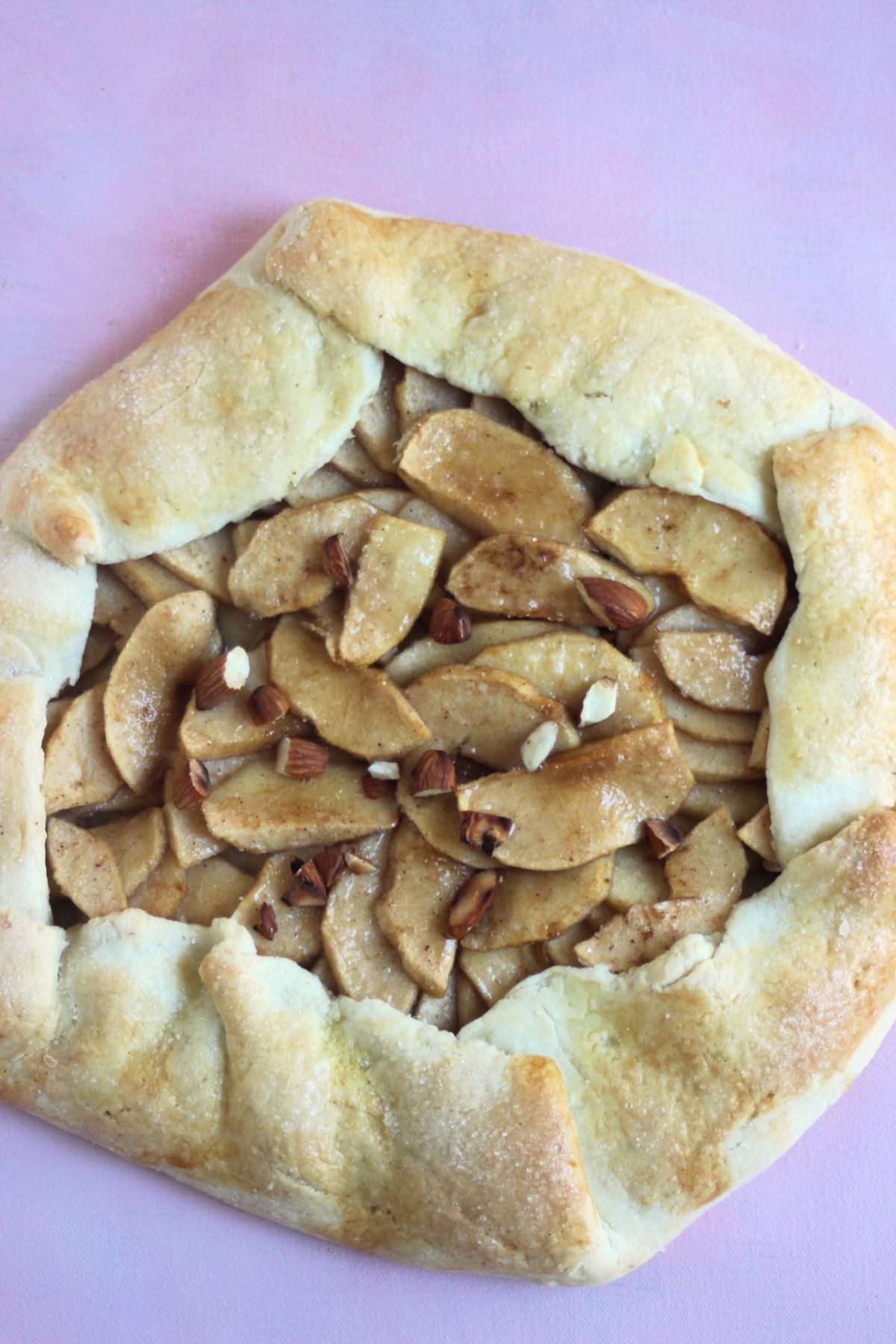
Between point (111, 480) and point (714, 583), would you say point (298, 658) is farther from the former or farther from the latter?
point (714, 583)

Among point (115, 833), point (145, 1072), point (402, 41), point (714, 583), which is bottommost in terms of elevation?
point (145, 1072)

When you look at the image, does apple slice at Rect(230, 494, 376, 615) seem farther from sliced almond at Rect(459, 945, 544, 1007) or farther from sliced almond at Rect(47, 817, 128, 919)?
sliced almond at Rect(459, 945, 544, 1007)

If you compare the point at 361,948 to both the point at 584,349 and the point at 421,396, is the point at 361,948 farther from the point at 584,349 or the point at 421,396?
the point at 584,349

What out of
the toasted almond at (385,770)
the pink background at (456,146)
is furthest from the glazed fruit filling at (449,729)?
the pink background at (456,146)

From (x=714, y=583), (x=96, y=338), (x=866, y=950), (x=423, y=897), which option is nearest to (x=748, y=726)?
(x=714, y=583)

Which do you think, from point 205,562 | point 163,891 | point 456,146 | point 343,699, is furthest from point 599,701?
point 456,146

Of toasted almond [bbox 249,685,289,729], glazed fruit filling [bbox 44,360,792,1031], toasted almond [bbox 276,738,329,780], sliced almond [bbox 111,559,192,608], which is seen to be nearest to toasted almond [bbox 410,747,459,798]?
glazed fruit filling [bbox 44,360,792,1031]
